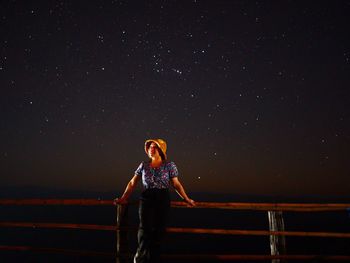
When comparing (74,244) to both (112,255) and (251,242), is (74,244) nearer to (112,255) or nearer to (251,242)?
(251,242)

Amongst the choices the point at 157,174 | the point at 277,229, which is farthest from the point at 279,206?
the point at 157,174

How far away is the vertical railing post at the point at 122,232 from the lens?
3729 mm

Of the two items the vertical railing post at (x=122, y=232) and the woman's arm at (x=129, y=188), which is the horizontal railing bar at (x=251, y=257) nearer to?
the vertical railing post at (x=122, y=232)

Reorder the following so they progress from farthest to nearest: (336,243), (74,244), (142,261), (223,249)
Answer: (74,244)
(336,243)
(223,249)
(142,261)

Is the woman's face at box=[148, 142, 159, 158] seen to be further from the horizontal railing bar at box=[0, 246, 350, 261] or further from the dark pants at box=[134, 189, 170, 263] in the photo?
the horizontal railing bar at box=[0, 246, 350, 261]

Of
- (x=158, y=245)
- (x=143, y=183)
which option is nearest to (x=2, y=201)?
(x=143, y=183)

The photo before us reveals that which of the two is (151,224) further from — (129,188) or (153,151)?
(153,151)

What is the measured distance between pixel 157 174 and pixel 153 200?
0.31 m

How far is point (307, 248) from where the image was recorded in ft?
297

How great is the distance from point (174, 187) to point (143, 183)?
0.39 m

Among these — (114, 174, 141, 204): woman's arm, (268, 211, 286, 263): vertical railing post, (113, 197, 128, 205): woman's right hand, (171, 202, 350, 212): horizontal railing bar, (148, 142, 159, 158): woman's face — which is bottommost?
(268, 211, 286, 263): vertical railing post

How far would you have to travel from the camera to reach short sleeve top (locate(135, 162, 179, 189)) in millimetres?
3561

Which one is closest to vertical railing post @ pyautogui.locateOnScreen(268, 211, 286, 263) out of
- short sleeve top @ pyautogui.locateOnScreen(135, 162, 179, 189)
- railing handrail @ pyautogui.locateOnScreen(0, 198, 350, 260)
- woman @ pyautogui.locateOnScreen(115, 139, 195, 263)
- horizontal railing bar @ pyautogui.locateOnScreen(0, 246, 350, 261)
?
railing handrail @ pyautogui.locateOnScreen(0, 198, 350, 260)

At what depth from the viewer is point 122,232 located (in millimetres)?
3766
